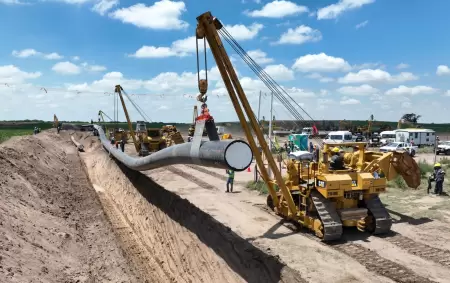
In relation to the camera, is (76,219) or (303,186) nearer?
(303,186)

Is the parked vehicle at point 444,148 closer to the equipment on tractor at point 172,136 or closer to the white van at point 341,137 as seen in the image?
the white van at point 341,137

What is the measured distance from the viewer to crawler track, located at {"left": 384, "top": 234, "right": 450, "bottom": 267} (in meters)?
10.2

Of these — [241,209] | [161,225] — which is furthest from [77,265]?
[241,209]

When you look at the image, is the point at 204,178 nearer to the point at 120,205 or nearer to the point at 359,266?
the point at 120,205

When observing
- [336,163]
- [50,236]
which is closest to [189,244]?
[50,236]

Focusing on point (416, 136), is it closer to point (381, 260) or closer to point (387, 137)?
point (387, 137)

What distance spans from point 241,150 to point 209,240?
4.38m

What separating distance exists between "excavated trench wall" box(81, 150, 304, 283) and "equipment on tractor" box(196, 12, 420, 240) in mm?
2564

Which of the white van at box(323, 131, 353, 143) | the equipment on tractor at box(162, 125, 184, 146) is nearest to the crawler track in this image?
the equipment on tractor at box(162, 125, 184, 146)

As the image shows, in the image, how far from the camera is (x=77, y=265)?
994 centimetres

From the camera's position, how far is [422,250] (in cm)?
1088

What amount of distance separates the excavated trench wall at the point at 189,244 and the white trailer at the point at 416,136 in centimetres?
3844

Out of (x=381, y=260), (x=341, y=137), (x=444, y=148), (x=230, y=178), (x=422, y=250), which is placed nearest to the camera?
(x=381, y=260)

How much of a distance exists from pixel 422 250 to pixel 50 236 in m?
11.5
